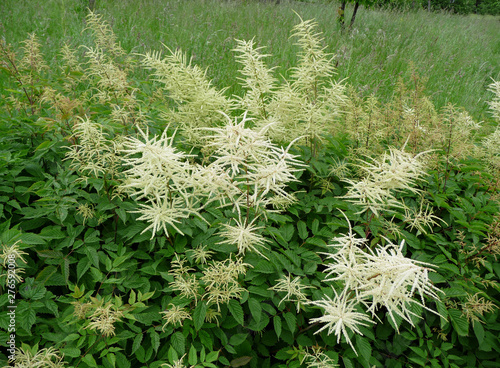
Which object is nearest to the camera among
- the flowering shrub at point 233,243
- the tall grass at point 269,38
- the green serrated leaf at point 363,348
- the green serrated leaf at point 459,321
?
the flowering shrub at point 233,243

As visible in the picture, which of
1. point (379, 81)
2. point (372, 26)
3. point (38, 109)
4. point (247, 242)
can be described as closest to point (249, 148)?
point (247, 242)

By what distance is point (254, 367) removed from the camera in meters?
1.92

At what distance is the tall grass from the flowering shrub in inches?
Answer: 117

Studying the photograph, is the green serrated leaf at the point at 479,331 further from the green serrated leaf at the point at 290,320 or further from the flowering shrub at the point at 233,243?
the green serrated leaf at the point at 290,320

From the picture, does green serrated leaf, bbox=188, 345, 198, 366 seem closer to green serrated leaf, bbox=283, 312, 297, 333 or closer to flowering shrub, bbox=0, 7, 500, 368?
flowering shrub, bbox=0, 7, 500, 368

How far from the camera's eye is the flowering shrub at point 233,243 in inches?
A: 58.7

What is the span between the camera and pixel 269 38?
23.5 feet

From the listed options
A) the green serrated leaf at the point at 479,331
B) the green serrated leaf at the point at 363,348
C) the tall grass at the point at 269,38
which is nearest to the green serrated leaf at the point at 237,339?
the green serrated leaf at the point at 363,348

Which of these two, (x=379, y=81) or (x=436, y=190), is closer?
(x=436, y=190)

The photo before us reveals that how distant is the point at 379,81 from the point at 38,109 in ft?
17.4

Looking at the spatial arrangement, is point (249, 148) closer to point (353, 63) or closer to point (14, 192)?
point (14, 192)

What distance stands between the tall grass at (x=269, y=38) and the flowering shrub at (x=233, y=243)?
298 cm

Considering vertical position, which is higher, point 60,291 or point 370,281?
point 370,281

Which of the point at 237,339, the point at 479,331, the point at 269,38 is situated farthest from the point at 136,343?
the point at 269,38
